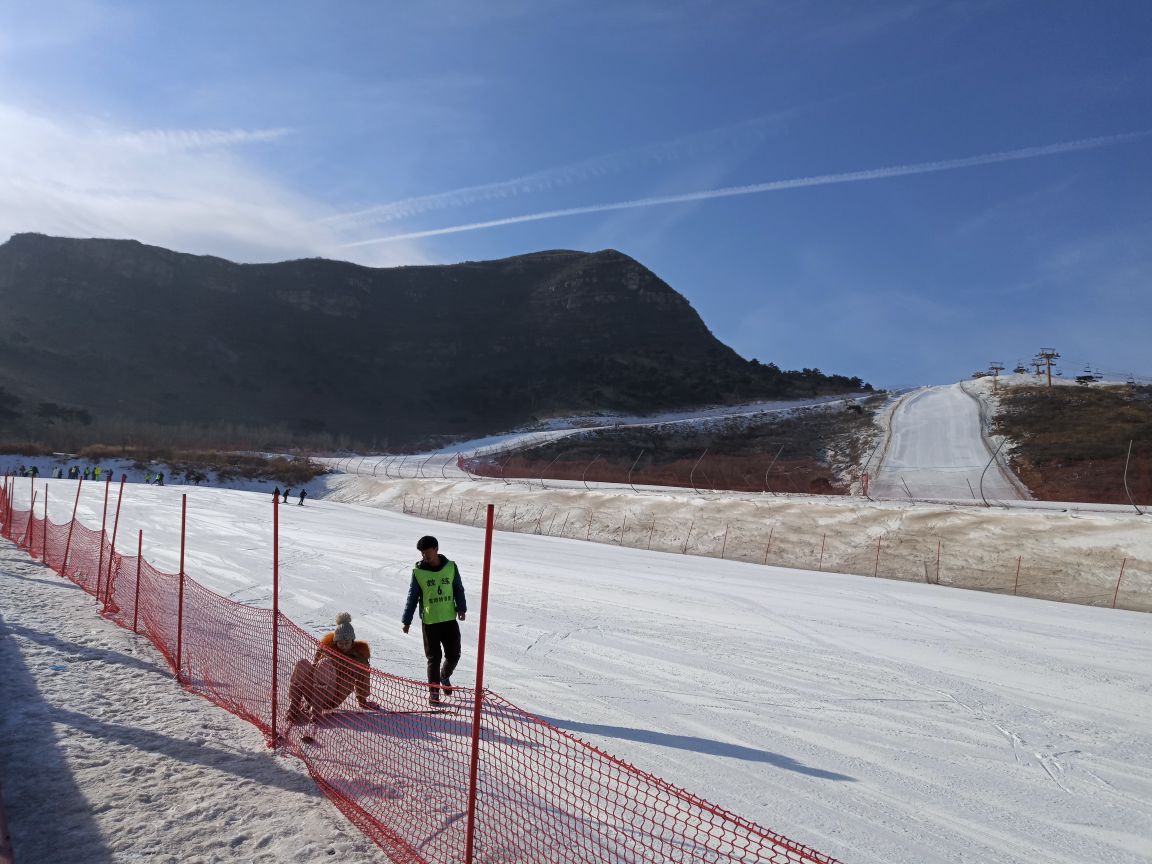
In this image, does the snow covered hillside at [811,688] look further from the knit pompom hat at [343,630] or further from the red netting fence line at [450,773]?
the knit pompom hat at [343,630]

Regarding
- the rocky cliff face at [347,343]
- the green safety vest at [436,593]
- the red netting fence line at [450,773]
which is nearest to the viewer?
the red netting fence line at [450,773]

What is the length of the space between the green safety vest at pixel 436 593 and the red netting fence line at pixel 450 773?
0.72 m

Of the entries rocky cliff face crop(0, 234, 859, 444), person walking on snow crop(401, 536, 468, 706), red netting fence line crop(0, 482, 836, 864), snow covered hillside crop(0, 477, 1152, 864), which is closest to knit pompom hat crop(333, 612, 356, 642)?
red netting fence line crop(0, 482, 836, 864)

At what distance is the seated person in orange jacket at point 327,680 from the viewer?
632 cm

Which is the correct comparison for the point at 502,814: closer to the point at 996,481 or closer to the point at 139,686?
the point at 139,686

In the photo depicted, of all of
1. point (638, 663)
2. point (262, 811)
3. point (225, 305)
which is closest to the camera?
point (262, 811)

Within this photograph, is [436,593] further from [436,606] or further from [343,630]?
[343,630]

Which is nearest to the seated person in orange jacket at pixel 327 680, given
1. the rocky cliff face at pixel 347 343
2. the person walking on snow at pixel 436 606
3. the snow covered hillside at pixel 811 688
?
the snow covered hillside at pixel 811 688

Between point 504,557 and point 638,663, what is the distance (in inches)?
377

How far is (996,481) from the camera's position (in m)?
29.6

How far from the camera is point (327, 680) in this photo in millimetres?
6426

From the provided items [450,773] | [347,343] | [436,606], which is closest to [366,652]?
[436,606]

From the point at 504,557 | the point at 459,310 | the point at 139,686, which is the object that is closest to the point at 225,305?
the point at 459,310

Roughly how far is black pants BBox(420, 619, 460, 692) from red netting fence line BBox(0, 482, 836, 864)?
1.27ft
